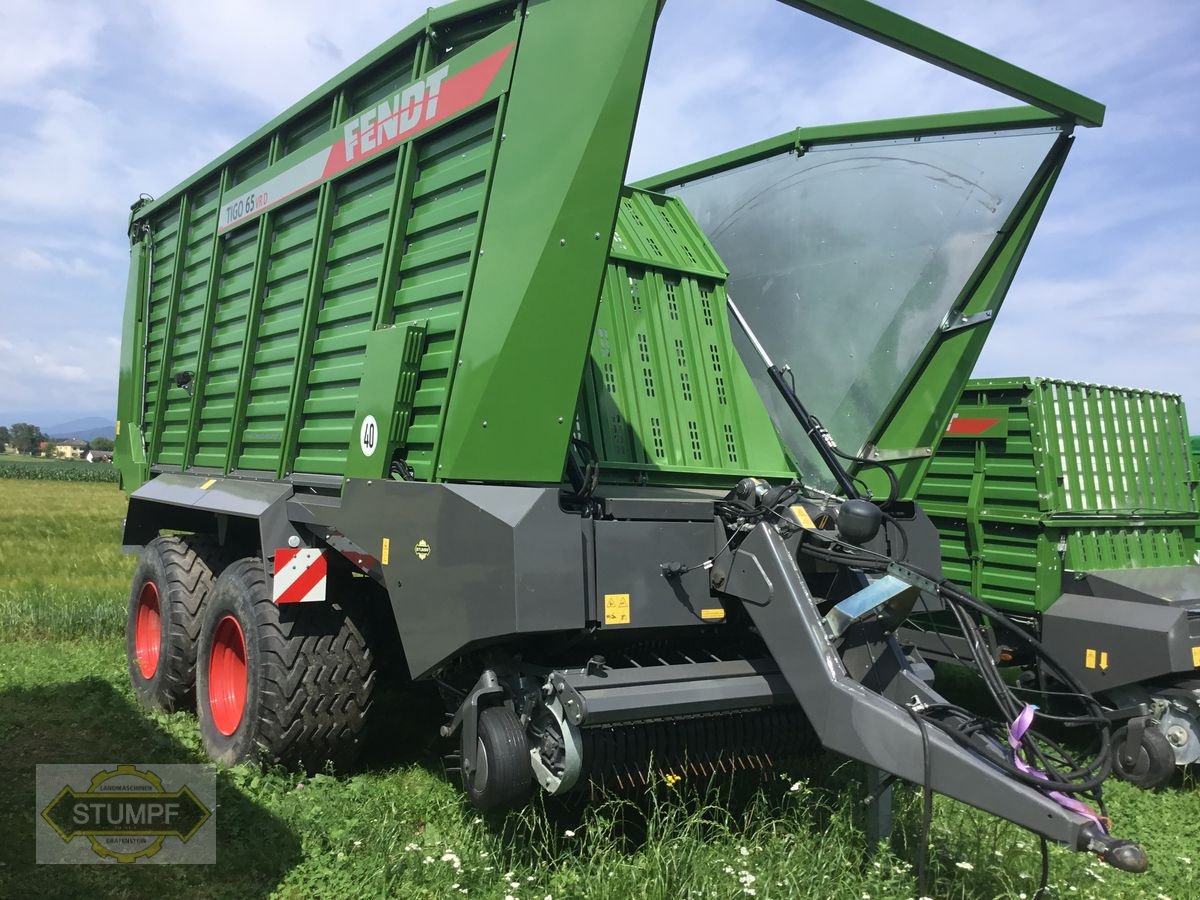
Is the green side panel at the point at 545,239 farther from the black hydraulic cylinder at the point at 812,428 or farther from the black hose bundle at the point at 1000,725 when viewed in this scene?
the black hydraulic cylinder at the point at 812,428

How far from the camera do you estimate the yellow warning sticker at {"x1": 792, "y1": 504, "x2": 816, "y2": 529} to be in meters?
3.23

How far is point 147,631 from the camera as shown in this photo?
5992mm

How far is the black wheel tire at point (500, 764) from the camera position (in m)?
2.96

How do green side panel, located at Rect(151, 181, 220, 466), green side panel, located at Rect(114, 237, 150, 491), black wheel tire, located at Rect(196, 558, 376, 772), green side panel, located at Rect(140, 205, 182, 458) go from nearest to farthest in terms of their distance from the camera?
black wheel tire, located at Rect(196, 558, 376, 772), green side panel, located at Rect(151, 181, 220, 466), green side panel, located at Rect(140, 205, 182, 458), green side panel, located at Rect(114, 237, 150, 491)

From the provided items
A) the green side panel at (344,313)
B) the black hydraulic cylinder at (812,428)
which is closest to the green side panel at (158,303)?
the green side panel at (344,313)

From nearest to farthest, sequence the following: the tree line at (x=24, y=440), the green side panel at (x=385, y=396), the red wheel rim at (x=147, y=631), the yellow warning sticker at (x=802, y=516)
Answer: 1. the yellow warning sticker at (x=802, y=516)
2. the green side panel at (x=385, y=396)
3. the red wheel rim at (x=147, y=631)
4. the tree line at (x=24, y=440)

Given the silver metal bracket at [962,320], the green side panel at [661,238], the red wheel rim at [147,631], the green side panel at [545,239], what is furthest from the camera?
the red wheel rim at [147,631]

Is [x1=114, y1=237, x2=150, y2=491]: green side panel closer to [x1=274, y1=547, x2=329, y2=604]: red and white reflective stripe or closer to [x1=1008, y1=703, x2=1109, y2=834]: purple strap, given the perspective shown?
[x1=274, y1=547, x2=329, y2=604]: red and white reflective stripe

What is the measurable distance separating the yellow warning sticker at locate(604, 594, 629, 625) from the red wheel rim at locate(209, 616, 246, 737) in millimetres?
2257

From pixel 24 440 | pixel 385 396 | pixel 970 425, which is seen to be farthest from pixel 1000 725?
pixel 24 440

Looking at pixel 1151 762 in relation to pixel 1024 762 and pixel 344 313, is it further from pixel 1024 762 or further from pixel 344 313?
pixel 344 313

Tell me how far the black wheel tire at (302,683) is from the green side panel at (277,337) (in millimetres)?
836

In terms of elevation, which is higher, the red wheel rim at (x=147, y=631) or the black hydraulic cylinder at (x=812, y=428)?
the black hydraulic cylinder at (x=812, y=428)

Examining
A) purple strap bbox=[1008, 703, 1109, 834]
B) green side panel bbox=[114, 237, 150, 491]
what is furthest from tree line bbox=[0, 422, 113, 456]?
purple strap bbox=[1008, 703, 1109, 834]
